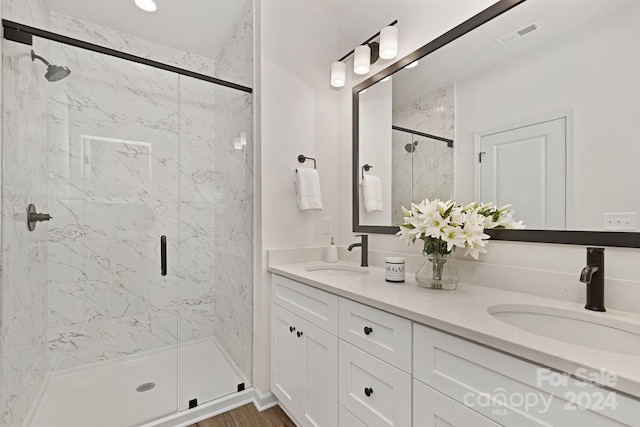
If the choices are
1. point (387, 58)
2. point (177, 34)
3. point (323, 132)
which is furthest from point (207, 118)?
point (387, 58)

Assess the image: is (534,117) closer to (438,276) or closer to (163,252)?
(438,276)

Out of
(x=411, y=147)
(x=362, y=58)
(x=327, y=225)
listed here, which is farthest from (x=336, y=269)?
(x=362, y=58)

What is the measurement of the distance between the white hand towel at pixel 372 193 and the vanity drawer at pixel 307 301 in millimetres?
713

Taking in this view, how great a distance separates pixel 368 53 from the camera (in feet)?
6.14

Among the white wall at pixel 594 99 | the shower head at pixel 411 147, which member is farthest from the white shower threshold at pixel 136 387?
the white wall at pixel 594 99

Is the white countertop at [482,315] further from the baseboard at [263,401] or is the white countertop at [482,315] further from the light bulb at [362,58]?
the light bulb at [362,58]

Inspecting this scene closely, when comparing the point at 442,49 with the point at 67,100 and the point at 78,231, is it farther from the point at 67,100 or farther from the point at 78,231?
the point at 78,231

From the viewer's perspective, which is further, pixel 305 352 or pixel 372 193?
pixel 372 193

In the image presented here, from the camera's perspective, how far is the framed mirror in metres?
0.95

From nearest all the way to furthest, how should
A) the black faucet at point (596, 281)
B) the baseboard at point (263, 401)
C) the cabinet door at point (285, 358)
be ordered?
the black faucet at point (596, 281) → the cabinet door at point (285, 358) → the baseboard at point (263, 401)

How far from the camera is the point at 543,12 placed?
1.14 m

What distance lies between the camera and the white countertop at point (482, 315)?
0.60 meters

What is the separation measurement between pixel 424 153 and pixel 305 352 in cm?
121

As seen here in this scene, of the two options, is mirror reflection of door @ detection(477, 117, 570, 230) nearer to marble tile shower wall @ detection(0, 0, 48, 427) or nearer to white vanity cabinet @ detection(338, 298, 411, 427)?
white vanity cabinet @ detection(338, 298, 411, 427)
